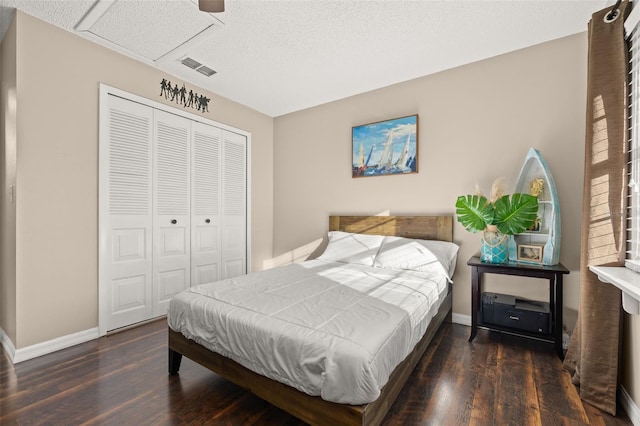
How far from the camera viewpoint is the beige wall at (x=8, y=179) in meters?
2.30

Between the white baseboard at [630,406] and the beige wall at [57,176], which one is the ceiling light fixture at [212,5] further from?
the white baseboard at [630,406]

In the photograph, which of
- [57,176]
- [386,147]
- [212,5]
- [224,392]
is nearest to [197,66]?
[57,176]

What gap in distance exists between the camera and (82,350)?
2439 mm

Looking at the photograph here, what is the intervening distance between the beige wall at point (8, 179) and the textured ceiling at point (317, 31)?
10.6 inches

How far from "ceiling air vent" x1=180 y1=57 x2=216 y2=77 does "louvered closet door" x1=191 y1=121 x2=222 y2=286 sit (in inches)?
24.2

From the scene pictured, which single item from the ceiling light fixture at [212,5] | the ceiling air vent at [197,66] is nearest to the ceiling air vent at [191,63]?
the ceiling air vent at [197,66]

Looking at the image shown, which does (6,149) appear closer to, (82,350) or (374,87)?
(82,350)

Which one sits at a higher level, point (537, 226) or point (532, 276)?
point (537, 226)

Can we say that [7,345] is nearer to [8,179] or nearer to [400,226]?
[8,179]

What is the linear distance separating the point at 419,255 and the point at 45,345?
10.8 ft

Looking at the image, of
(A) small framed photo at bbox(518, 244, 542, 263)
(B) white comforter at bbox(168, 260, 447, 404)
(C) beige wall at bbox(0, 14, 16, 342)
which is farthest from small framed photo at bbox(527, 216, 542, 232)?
(C) beige wall at bbox(0, 14, 16, 342)

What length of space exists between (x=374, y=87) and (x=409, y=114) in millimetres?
570

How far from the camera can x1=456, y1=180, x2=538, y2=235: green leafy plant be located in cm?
240

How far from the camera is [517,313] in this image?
239cm
